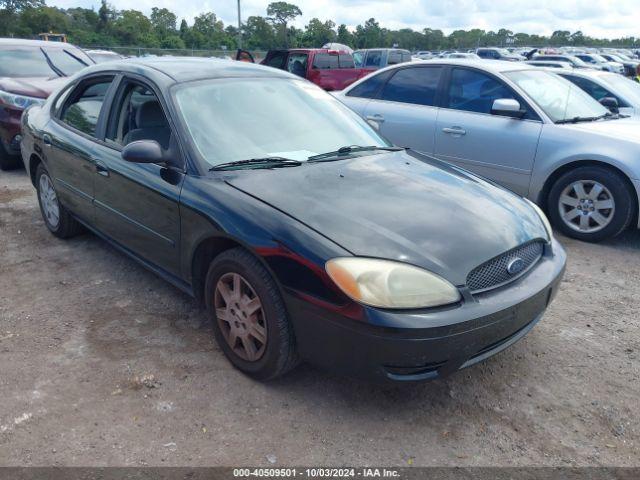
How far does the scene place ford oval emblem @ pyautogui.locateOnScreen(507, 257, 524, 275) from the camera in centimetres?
264

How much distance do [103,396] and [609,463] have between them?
7.77 feet

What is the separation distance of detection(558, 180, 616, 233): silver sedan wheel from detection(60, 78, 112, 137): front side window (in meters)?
4.10

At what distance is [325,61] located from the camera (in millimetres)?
15555

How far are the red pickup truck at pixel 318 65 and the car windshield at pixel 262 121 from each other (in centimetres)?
1158

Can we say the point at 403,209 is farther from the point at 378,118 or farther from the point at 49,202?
the point at 378,118

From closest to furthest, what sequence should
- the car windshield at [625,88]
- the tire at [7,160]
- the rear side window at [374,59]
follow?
the tire at [7,160] → the car windshield at [625,88] → the rear side window at [374,59]

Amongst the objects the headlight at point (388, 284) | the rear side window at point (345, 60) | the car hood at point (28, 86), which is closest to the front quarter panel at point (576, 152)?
the headlight at point (388, 284)

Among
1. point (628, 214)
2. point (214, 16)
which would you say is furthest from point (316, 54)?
point (214, 16)

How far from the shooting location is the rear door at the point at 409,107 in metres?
6.05

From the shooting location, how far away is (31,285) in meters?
4.04

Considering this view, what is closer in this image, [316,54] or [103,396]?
[103,396]

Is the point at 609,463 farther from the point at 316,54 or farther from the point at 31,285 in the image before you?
the point at 316,54

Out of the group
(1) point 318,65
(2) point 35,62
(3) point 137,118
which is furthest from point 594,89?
(1) point 318,65

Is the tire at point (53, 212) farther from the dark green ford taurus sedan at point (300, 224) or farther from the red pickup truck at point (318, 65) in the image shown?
the red pickup truck at point (318, 65)
